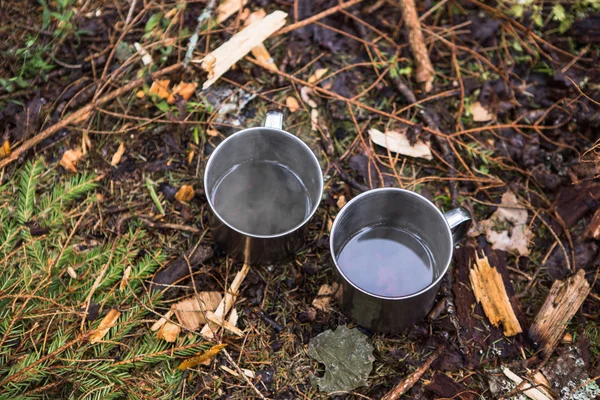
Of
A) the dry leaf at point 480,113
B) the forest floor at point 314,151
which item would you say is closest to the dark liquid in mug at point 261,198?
the forest floor at point 314,151

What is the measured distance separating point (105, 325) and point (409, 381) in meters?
1.39

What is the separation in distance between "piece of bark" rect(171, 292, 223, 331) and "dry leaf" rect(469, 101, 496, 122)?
174cm

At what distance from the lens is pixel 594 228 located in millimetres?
2861

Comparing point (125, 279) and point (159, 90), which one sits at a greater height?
point (159, 90)

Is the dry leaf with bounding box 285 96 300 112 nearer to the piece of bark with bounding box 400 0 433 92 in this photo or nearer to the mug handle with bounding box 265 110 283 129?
the mug handle with bounding box 265 110 283 129

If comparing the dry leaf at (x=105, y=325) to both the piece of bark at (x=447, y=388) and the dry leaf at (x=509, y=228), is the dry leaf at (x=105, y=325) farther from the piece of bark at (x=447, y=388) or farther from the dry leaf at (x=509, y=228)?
the dry leaf at (x=509, y=228)

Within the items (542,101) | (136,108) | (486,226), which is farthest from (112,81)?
(542,101)

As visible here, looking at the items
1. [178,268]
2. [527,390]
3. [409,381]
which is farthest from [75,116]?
[527,390]

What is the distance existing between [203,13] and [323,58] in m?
0.73

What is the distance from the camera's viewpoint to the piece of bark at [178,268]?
276cm

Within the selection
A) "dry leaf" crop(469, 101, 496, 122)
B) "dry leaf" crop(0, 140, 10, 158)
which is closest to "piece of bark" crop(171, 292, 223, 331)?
"dry leaf" crop(0, 140, 10, 158)

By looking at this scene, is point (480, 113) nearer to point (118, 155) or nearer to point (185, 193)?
point (185, 193)

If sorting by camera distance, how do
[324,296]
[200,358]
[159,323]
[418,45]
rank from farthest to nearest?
[418,45] < [324,296] < [159,323] < [200,358]

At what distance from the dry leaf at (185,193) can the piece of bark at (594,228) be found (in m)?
2.01
